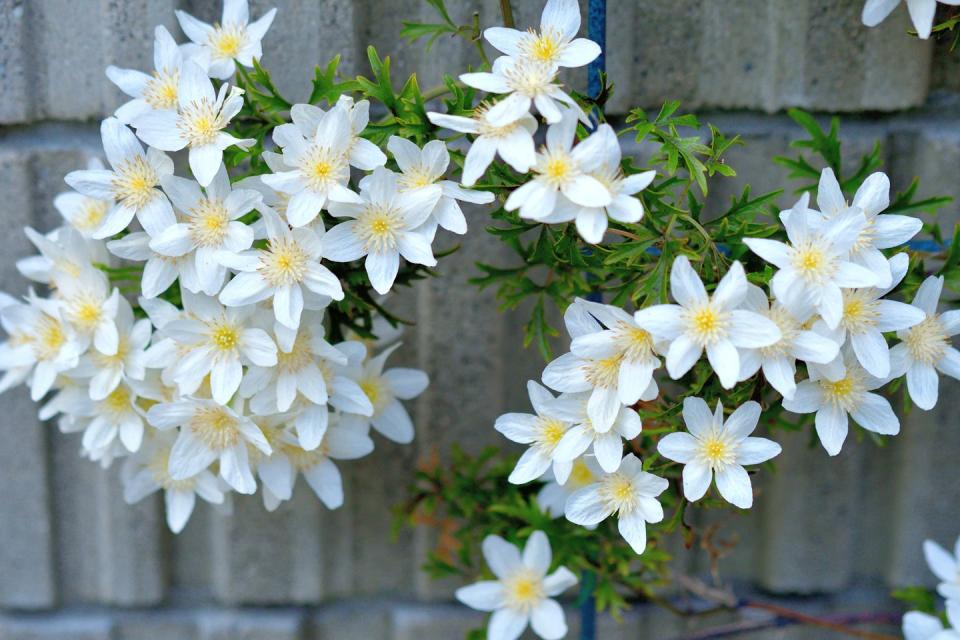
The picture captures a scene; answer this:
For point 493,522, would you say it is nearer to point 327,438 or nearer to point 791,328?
point 327,438

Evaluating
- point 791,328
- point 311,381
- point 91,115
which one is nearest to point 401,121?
point 311,381

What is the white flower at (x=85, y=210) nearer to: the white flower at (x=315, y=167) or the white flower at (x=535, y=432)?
the white flower at (x=315, y=167)

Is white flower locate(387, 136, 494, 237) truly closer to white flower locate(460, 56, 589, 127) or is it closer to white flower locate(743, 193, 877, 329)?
white flower locate(460, 56, 589, 127)

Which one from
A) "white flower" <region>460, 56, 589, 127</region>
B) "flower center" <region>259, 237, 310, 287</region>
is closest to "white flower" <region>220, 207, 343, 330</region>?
"flower center" <region>259, 237, 310, 287</region>

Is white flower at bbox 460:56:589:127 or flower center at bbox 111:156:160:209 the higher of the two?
white flower at bbox 460:56:589:127

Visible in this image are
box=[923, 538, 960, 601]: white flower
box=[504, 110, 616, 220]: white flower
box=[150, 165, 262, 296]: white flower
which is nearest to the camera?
box=[504, 110, 616, 220]: white flower

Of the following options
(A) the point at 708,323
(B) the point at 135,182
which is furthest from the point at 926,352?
(B) the point at 135,182
